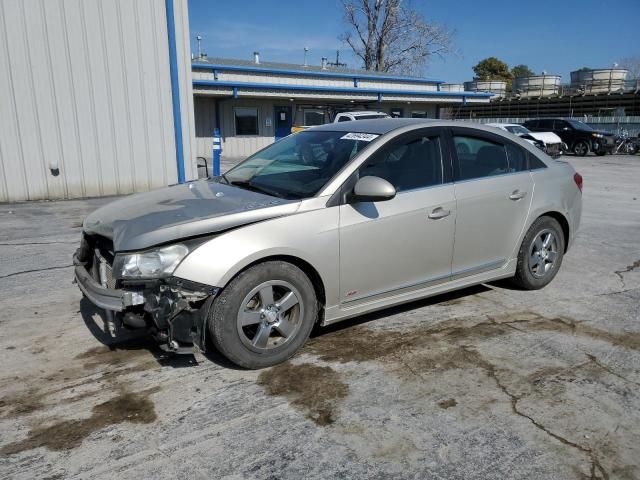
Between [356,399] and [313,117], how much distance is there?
79.9ft

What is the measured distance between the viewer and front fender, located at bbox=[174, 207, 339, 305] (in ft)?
10.4

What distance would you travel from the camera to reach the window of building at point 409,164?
3.94m

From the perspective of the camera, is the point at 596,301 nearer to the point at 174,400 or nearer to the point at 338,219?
the point at 338,219

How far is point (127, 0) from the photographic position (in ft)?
34.8

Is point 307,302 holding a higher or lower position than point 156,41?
lower

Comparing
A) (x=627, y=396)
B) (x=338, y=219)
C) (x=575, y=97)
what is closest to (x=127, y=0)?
(x=338, y=219)

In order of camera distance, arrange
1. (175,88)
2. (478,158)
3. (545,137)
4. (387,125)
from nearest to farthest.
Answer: (387,125)
(478,158)
(175,88)
(545,137)

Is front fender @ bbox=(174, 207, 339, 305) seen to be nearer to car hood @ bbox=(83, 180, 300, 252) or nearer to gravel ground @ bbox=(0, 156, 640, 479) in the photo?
car hood @ bbox=(83, 180, 300, 252)

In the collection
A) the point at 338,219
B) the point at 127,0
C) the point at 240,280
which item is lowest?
the point at 240,280

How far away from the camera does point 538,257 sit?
4961 mm

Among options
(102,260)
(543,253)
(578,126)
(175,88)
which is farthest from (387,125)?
(578,126)

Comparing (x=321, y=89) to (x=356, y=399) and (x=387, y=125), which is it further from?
(x=356, y=399)

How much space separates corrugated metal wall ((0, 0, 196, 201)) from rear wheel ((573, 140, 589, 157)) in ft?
67.8

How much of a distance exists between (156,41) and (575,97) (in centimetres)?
3610
